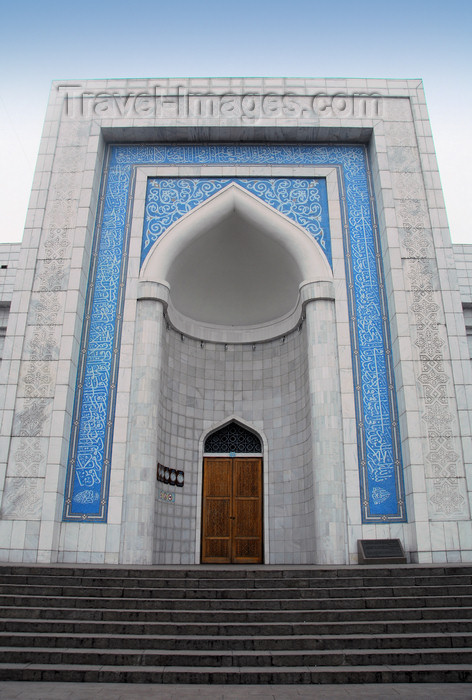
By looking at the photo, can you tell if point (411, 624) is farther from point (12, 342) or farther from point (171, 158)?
point (171, 158)

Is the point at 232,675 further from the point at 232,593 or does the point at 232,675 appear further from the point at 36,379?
the point at 36,379

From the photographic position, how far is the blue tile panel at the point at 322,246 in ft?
28.9

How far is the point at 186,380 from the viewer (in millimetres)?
11688

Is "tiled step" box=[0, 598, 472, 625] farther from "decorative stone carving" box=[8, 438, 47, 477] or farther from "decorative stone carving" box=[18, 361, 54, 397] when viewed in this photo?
"decorative stone carving" box=[18, 361, 54, 397]

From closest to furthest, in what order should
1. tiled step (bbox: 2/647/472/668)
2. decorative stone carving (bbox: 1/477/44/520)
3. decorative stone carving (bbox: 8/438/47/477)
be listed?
tiled step (bbox: 2/647/472/668)
decorative stone carving (bbox: 1/477/44/520)
decorative stone carving (bbox: 8/438/47/477)

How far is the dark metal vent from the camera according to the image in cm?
1166

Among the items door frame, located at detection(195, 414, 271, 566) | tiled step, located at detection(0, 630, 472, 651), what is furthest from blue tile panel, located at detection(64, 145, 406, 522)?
tiled step, located at detection(0, 630, 472, 651)

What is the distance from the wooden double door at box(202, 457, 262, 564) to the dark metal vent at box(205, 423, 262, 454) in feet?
0.70

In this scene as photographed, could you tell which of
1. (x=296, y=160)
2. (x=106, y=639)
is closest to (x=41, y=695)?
(x=106, y=639)

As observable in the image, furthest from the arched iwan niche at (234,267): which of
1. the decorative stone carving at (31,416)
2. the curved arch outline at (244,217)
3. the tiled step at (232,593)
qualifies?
the tiled step at (232,593)

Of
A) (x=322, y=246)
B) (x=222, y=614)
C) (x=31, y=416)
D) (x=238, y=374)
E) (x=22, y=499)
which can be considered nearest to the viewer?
(x=222, y=614)

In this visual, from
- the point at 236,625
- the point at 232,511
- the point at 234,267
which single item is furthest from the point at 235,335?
the point at 236,625

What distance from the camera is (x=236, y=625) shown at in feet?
16.7

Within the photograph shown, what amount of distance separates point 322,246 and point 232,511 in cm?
530
